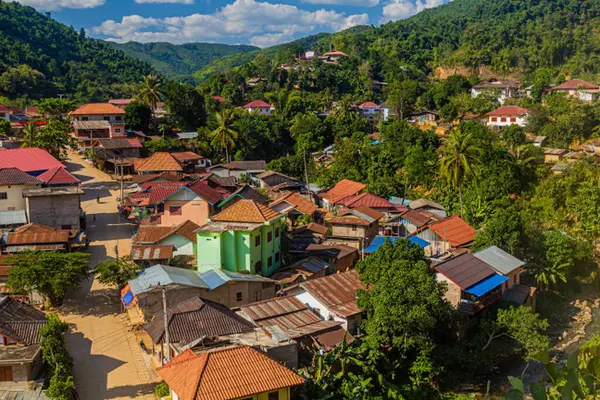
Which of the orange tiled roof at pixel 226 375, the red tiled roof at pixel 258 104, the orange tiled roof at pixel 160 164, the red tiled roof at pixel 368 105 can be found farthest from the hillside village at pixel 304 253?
the red tiled roof at pixel 368 105

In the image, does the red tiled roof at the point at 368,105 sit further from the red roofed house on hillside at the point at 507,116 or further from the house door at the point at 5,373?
the house door at the point at 5,373

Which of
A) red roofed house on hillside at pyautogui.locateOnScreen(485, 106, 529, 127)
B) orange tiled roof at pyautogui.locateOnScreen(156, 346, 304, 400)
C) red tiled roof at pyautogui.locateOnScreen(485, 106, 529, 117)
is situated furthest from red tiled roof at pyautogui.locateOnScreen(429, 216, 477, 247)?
red tiled roof at pyautogui.locateOnScreen(485, 106, 529, 117)

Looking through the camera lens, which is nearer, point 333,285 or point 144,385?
point 144,385

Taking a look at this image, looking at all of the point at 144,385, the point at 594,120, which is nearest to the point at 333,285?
the point at 144,385

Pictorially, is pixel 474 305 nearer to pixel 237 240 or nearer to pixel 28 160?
pixel 237 240

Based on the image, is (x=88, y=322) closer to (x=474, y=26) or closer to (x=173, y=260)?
(x=173, y=260)

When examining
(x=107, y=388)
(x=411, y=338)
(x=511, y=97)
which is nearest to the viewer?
(x=107, y=388)

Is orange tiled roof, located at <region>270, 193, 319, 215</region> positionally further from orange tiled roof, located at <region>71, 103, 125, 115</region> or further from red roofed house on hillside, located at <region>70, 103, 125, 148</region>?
orange tiled roof, located at <region>71, 103, 125, 115</region>

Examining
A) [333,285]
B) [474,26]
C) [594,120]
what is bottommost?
[333,285]
